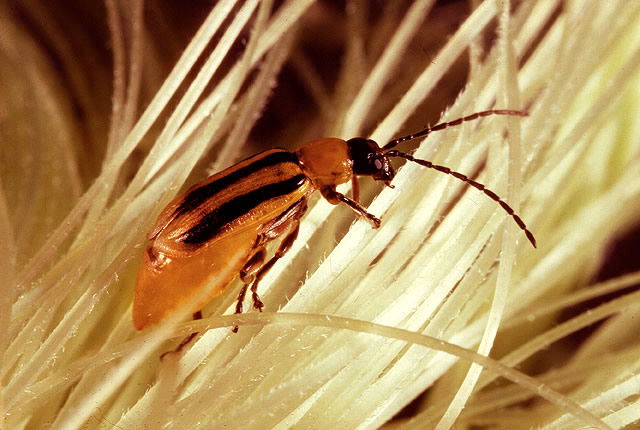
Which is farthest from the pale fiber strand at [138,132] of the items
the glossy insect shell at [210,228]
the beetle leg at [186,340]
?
the beetle leg at [186,340]

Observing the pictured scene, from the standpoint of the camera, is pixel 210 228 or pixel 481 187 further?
pixel 210 228

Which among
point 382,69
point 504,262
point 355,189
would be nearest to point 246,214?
point 355,189

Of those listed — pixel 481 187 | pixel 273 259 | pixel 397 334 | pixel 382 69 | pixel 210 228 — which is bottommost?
pixel 397 334

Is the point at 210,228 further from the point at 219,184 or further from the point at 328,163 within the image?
the point at 328,163

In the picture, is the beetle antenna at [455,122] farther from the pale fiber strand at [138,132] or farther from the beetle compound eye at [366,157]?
the pale fiber strand at [138,132]

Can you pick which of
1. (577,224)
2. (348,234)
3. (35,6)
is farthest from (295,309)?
(35,6)

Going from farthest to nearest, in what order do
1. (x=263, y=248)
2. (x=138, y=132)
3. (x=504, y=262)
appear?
(x=263, y=248) < (x=138, y=132) < (x=504, y=262)

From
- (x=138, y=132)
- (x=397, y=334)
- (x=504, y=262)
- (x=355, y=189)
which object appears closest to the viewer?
(x=397, y=334)
